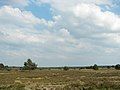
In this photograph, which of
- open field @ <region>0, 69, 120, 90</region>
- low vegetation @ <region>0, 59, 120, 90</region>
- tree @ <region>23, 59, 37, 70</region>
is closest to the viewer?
open field @ <region>0, 69, 120, 90</region>

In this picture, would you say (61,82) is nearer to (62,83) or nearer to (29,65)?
(62,83)

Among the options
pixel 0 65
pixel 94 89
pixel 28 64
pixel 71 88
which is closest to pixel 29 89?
pixel 71 88

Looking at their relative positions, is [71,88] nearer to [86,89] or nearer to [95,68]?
[86,89]

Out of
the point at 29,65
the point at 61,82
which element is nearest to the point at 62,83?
the point at 61,82

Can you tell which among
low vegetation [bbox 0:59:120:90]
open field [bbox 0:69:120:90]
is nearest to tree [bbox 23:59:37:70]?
low vegetation [bbox 0:59:120:90]

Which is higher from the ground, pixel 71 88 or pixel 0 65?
pixel 0 65

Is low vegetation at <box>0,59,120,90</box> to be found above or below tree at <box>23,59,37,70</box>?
below

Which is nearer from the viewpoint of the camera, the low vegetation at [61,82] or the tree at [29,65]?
the low vegetation at [61,82]

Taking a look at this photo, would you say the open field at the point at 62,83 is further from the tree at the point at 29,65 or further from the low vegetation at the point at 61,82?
the tree at the point at 29,65

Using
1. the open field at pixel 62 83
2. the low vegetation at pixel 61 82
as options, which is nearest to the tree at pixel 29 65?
the low vegetation at pixel 61 82

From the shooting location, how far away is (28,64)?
5679 inches

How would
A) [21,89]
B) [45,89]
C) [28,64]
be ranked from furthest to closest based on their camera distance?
[28,64]
[45,89]
[21,89]

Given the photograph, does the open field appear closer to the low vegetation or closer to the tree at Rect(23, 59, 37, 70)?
the low vegetation

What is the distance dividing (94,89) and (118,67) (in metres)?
114
